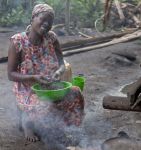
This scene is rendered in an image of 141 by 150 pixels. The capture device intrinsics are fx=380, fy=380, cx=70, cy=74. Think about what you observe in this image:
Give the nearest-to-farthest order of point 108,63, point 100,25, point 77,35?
point 108,63 < point 77,35 < point 100,25

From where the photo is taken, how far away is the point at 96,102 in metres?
5.89

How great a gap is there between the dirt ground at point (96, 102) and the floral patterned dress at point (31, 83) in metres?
0.36

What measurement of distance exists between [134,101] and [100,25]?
12.5 m

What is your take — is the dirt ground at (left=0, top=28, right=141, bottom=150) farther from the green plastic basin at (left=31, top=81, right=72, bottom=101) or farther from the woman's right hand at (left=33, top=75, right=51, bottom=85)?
the woman's right hand at (left=33, top=75, right=51, bottom=85)

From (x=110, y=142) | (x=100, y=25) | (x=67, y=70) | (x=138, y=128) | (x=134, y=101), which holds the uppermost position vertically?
(x=134, y=101)

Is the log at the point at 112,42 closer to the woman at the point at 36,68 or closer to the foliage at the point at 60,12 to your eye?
the foliage at the point at 60,12

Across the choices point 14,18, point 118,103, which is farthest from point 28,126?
point 14,18

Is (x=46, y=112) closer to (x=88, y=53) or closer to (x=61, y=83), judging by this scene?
(x=61, y=83)

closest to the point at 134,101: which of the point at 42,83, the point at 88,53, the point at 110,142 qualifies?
the point at 110,142

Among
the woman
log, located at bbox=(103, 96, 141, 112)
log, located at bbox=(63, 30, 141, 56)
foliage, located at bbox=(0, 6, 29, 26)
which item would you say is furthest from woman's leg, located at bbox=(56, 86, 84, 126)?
foliage, located at bbox=(0, 6, 29, 26)

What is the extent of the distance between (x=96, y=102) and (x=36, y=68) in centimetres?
179

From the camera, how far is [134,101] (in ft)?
9.73

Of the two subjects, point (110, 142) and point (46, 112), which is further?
point (46, 112)

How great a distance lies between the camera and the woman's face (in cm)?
412
